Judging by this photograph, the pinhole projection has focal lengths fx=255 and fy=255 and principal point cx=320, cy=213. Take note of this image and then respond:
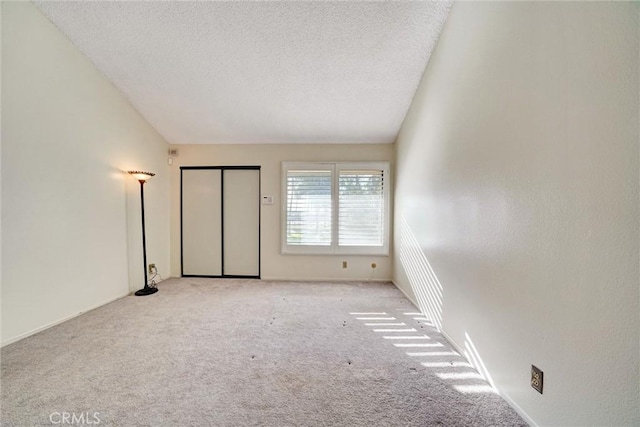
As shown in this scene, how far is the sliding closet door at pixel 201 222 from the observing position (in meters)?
4.49

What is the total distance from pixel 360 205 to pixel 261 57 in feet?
8.36

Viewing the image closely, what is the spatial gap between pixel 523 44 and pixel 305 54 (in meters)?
2.02

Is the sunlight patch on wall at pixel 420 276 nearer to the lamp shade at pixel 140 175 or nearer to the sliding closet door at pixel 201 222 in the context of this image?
the sliding closet door at pixel 201 222

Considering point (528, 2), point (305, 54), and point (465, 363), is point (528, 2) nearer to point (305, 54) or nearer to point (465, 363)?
point (305, 54)

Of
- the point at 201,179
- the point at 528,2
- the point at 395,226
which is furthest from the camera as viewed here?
the point at 201,179

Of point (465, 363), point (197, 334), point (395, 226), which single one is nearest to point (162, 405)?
point (197, 334)

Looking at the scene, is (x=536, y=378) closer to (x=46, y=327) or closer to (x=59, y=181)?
(x=46, y=327)

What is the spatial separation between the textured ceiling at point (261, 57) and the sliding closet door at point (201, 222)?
89cm

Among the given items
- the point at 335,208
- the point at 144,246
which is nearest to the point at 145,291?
the point at 144,246

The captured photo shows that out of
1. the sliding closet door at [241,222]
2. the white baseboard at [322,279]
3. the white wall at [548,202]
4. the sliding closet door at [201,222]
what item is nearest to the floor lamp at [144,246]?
the sliding closet door at [201,222]

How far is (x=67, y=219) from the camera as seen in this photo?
270 centimetres

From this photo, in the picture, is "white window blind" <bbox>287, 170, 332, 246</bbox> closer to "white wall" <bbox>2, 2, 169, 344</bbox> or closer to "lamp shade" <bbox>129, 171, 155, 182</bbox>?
"lamp shade" <bbox>129, 171, 155, 182</bbox>

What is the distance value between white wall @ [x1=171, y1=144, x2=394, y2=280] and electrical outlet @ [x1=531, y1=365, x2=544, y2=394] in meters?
2.99

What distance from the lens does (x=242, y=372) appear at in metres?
1.82
